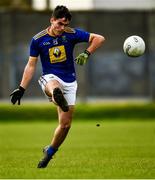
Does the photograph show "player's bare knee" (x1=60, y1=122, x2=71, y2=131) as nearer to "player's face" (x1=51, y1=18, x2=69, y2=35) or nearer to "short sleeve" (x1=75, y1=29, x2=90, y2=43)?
"short sleeve" (x1=75, y1=29, x2=90, y2=43)

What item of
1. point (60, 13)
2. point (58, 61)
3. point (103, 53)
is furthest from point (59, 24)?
point (103, 53)

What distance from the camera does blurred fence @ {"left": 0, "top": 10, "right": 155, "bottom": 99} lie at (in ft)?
109

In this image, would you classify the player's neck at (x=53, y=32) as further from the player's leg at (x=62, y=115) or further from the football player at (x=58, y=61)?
the player's leg at (x=62, y=115)

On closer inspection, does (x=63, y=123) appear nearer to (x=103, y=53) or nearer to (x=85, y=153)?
(x=85, y=153)

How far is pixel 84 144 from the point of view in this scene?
824 inches

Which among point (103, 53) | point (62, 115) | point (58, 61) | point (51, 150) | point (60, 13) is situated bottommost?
point (103, 53)

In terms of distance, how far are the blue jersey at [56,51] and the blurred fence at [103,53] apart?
18871mm

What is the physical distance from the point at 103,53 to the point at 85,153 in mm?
15935

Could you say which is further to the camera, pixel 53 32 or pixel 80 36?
pixel 80 36

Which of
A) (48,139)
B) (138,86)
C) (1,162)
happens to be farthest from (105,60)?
(1,162)

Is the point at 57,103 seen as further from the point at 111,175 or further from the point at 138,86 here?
the point at 138,86

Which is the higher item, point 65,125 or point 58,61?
point 58,61

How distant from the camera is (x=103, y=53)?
1323 inches

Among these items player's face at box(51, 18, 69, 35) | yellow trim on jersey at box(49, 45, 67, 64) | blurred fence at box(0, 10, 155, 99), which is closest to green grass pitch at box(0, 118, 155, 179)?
yellow trim on jersey at box(49, 45, 67, 64)
